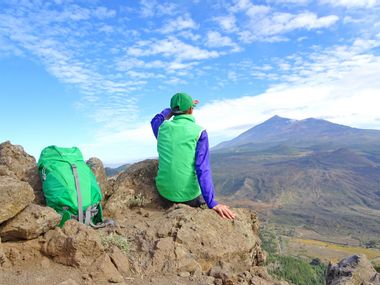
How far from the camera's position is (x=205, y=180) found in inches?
285

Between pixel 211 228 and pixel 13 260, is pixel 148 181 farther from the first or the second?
pixel 13 260

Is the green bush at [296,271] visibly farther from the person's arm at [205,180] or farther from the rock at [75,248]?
the rock at [75,248]

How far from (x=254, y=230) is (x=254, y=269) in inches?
84.8

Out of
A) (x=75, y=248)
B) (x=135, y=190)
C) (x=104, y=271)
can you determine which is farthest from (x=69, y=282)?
(x=135, y=190)

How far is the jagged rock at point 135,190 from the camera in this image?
824cm

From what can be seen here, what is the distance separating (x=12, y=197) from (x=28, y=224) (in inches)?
17.3

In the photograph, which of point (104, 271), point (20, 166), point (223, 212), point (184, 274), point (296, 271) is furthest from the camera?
point (296, 271)

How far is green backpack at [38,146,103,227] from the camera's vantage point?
6621 mm

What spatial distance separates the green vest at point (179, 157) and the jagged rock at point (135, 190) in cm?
79

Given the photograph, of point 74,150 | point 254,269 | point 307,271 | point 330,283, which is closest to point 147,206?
point 74,150

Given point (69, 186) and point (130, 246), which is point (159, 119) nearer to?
point (69, 186)

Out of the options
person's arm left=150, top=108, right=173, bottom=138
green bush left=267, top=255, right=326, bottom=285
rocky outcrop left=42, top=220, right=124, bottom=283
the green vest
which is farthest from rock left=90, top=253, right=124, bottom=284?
green bush left=267, top=255, right=326, bottom=285

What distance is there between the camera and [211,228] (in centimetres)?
682

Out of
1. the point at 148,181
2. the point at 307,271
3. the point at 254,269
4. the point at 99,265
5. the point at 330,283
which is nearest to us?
the point at 99,265
